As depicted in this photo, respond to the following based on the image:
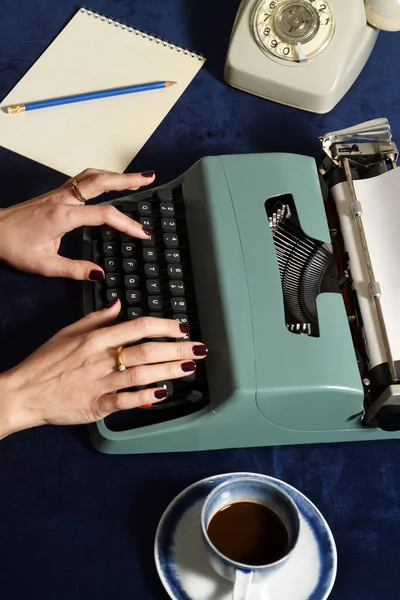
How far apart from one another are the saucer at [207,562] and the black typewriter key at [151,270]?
0.99 ft

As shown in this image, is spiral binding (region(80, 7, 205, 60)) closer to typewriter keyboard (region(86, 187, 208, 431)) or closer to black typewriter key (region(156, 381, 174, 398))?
typewriter keyboard (region(86, 187, 208, 431))

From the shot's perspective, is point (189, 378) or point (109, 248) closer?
point (189, 378)

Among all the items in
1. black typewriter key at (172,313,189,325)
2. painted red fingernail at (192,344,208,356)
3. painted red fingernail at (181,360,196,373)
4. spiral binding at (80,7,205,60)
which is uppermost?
spiral binding at (80,7,205,60)

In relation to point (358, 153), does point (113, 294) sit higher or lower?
lower

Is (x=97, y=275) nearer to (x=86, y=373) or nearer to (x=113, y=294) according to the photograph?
(x=113, y=294)

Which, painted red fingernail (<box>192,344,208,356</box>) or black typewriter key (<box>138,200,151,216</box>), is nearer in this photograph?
painted red fingernail (<box>192,344,208,356</box>)

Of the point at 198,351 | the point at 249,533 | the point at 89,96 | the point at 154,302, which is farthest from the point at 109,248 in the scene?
the point at 249,533

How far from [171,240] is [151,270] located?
6 centimetres

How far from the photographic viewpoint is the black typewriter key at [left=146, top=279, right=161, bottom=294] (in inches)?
39.2

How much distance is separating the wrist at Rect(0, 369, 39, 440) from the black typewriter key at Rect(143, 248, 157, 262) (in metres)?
0.26

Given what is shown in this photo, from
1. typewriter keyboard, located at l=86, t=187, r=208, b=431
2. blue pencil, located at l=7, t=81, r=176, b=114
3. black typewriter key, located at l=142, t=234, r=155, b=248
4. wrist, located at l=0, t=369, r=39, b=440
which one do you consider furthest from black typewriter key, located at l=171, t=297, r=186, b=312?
blue pencil, located at l=7, t=81, r=176, b=114

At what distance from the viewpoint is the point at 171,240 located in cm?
104

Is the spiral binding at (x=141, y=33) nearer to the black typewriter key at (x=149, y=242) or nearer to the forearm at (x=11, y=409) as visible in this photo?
the black typewriter key at (x=149, y=242)

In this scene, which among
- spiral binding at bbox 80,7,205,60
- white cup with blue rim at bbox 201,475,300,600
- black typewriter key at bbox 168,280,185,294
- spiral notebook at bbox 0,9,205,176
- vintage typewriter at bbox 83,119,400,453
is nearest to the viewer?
white cup with blue rim at bbox 201,475,300,600
